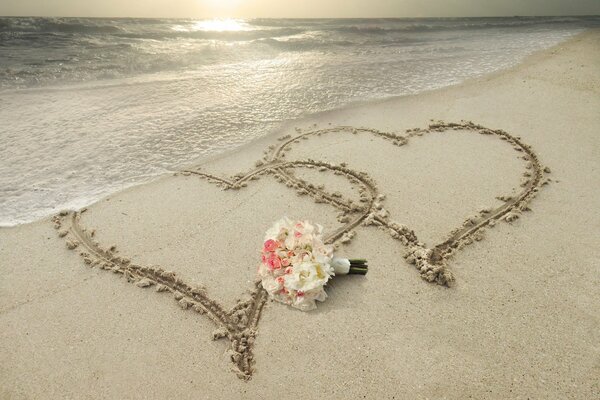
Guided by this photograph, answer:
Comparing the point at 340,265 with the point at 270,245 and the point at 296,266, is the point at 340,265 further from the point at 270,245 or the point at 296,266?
the point at 270,245

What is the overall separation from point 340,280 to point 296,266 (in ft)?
1.59

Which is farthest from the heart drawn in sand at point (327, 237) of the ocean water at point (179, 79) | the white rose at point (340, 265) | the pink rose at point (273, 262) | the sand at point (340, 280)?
the ocean water at point (179, 79)

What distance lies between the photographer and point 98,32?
8.57 m

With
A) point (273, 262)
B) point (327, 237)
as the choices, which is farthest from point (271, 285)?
point (327, 237)

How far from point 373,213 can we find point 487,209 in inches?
37.9

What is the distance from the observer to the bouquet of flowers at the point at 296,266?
2.45 m

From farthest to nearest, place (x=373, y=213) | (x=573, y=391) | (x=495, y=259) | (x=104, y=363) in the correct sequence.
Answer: (x=373, y=213) < (x=495, y=259) < (x=104, y=363) < (x=573, y=391)

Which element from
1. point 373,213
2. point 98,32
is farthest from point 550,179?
point 98,32

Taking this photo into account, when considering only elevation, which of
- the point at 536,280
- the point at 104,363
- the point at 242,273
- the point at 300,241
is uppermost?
the point at 300,241

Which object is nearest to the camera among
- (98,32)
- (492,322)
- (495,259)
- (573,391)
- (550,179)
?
(573,391)

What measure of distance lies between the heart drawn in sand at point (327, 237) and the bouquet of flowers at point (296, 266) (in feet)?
0.74

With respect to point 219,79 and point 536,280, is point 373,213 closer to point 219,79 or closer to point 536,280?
point 536,280

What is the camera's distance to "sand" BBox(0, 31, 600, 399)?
224 centimetres

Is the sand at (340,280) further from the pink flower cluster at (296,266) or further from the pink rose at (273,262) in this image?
the pink rose at (273,262)
